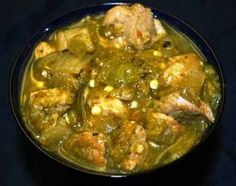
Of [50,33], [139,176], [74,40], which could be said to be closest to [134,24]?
[74,40]

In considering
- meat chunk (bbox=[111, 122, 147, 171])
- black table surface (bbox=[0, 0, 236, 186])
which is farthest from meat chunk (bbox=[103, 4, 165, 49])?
black table surface (bbox=[0, 0, 236, 186])

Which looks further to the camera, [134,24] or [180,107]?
[134,24]

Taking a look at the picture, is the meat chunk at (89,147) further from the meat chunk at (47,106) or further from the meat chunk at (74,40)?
the meat chunk at (74,40)

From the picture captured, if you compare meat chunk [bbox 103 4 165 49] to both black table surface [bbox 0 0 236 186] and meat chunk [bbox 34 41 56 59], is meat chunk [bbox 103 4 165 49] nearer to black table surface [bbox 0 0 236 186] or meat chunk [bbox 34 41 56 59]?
meat chunk [bbox 34 41 56 59]

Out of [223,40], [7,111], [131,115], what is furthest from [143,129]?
[223,40]

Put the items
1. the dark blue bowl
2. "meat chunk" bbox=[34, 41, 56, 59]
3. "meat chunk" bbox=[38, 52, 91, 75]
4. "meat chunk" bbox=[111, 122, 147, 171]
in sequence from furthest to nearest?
"meat chunk" bbox=[34, 41, 56, 59] → "meat chunk" bbox=[38, 52, 91, 75] → the dark blue bowl → "meat chunk" bbox=[111, 122, 147, 171]

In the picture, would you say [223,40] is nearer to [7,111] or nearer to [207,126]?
[207,126]

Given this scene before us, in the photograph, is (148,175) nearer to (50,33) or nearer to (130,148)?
(130,148)

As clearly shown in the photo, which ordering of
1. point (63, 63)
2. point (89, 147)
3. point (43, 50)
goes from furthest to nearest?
point (43, 50), point (63, 63), point (89, 147)
